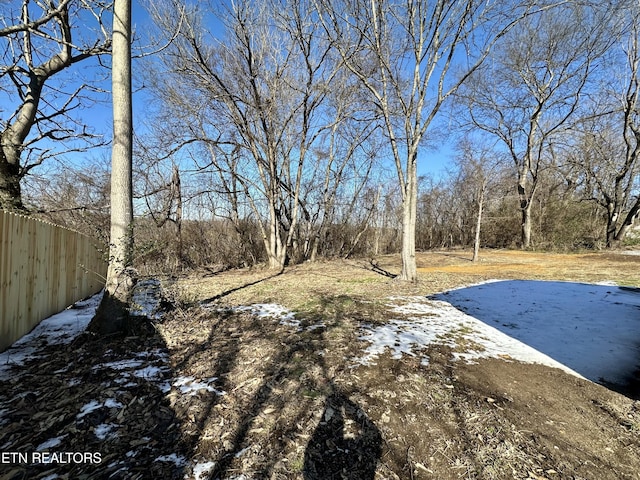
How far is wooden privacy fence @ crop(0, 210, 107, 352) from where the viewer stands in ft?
10.00

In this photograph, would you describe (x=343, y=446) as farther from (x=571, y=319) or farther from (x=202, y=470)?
(x=571, y=319)

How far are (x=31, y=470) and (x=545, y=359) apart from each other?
4276 mm

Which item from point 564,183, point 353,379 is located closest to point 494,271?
point 353,379

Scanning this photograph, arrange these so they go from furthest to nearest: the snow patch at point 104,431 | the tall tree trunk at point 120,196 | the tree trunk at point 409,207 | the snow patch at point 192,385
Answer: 1. the tree trunk at point 409,207
2. the tall tree trunk at point 120,196
3. the snow patch at point 192,385
4. the snow patch at point 104,431

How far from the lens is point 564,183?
19.1 metres

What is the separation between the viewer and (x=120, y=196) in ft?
11.7

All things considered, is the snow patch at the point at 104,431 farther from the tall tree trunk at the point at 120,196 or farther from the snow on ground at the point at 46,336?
the tall tree trunk at the point at 120,196

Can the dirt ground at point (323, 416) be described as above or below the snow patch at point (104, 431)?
above

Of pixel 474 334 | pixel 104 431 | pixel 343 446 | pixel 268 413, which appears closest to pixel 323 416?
pixel 343 446

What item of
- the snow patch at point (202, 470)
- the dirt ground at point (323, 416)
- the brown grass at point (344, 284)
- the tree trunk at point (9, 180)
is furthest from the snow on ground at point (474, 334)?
the tree trunk at point (9, 180)

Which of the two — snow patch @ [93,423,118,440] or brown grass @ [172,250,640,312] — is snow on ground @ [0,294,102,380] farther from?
snow patch @ [93,423,118,440]

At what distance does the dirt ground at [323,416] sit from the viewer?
1.65m

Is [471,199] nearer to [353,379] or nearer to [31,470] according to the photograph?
[353,379]

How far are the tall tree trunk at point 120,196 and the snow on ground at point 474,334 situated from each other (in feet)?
1.21
